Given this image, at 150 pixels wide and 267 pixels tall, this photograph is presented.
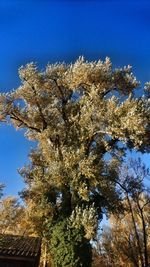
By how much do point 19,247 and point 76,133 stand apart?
934 cm

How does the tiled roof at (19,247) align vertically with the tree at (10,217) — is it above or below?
below

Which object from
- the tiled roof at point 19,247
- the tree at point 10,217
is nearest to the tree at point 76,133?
the tiled roof at point 19,247

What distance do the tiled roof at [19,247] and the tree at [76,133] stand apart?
1.62 meters

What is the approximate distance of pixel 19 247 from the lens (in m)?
23.7

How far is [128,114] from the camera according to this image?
23.9 m

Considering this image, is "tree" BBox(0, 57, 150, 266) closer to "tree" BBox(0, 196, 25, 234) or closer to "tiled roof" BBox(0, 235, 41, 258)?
"tiled roof" BBox(0, 235, 41, 258)

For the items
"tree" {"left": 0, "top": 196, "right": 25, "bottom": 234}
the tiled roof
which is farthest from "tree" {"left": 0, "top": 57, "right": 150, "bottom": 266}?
"tree" {"left": 0, "top": 196, "right": 25, "bottom": 234}

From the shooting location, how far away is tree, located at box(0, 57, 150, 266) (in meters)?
24.9

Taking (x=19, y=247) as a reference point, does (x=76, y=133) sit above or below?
above

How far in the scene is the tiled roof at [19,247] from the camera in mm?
22039

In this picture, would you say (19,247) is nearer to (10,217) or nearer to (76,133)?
(76,133)

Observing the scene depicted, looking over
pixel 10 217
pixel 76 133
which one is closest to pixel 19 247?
pixel 76 133

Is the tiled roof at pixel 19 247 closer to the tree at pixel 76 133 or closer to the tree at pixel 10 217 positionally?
the tree at pixel 76 133

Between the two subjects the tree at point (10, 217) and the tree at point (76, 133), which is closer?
the tree at point (76, 133)
